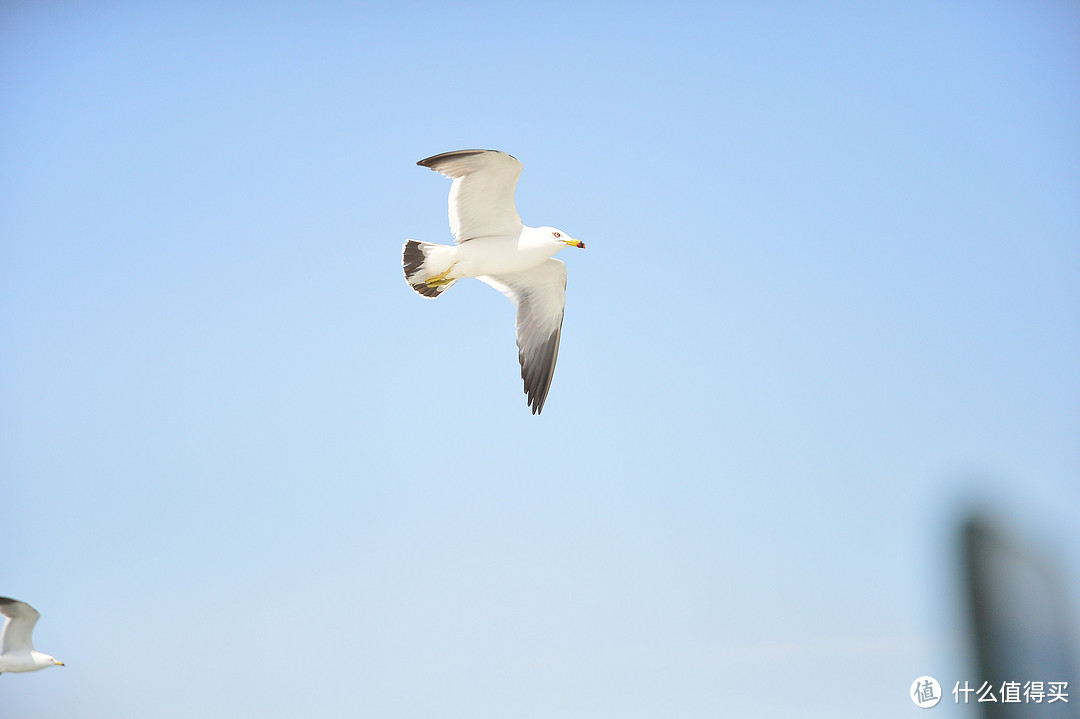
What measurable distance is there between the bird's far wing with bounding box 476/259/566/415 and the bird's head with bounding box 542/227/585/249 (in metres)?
0.72

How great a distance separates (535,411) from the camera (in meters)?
10.0

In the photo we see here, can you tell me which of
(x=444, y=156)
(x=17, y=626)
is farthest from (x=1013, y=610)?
(x=17, y=626)

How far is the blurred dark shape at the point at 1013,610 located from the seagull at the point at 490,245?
6542 millimetres

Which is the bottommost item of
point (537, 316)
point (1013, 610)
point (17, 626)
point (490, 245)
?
point (17, 626)

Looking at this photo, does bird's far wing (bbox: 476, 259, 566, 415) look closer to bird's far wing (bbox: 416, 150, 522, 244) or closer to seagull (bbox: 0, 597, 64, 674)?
bird's far wing (bbox: 416, 150, 522, 244)

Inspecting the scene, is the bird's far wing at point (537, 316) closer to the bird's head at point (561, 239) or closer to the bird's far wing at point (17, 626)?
the bird's head at point (561, 239)

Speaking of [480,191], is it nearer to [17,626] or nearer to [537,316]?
[537,316]

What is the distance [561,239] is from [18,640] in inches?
479

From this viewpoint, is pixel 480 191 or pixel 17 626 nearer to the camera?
pixel 480 191

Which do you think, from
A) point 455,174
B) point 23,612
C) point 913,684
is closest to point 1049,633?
point 913,684

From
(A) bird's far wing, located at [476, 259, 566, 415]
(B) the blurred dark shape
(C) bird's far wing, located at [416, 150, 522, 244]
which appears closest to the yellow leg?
(C) bird's far wing, located at [416, 150, 522, 244]

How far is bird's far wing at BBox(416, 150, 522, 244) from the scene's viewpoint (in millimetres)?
8688

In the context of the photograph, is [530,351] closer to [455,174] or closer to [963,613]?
[455,174]

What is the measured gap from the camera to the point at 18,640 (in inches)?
598
